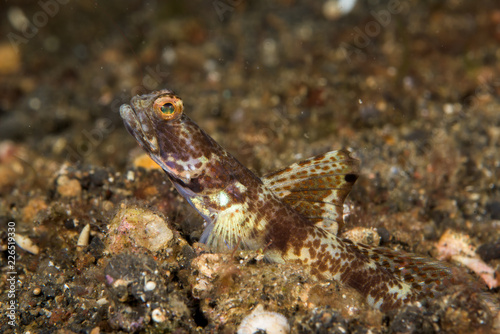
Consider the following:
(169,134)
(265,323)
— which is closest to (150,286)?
(265,323)

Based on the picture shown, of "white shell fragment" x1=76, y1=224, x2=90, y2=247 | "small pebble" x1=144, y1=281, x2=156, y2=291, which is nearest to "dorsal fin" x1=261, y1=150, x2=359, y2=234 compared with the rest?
"small pebble" x1=144, y1=281, x2=156, y2=291

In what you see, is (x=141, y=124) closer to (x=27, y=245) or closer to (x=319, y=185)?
(x=319, y=185)

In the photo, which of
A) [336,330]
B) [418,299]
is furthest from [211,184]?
[418,299]

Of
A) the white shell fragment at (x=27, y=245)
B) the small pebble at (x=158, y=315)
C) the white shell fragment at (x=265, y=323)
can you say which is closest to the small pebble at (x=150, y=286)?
the small pebble at (x=158, y=315)

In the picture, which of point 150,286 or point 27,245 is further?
point 27,245

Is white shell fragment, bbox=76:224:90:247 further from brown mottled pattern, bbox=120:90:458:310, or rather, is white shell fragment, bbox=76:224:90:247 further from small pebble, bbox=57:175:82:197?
brown mottled pattern, bbox=120:90:458:310

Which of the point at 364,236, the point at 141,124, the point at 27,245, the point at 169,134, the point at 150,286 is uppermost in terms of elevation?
the point at 141,124

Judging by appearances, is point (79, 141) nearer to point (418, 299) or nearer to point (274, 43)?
point (274, 43)

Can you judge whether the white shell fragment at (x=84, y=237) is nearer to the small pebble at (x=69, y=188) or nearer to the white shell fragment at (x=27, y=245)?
the white shell fragment at (x=27, y=245)
